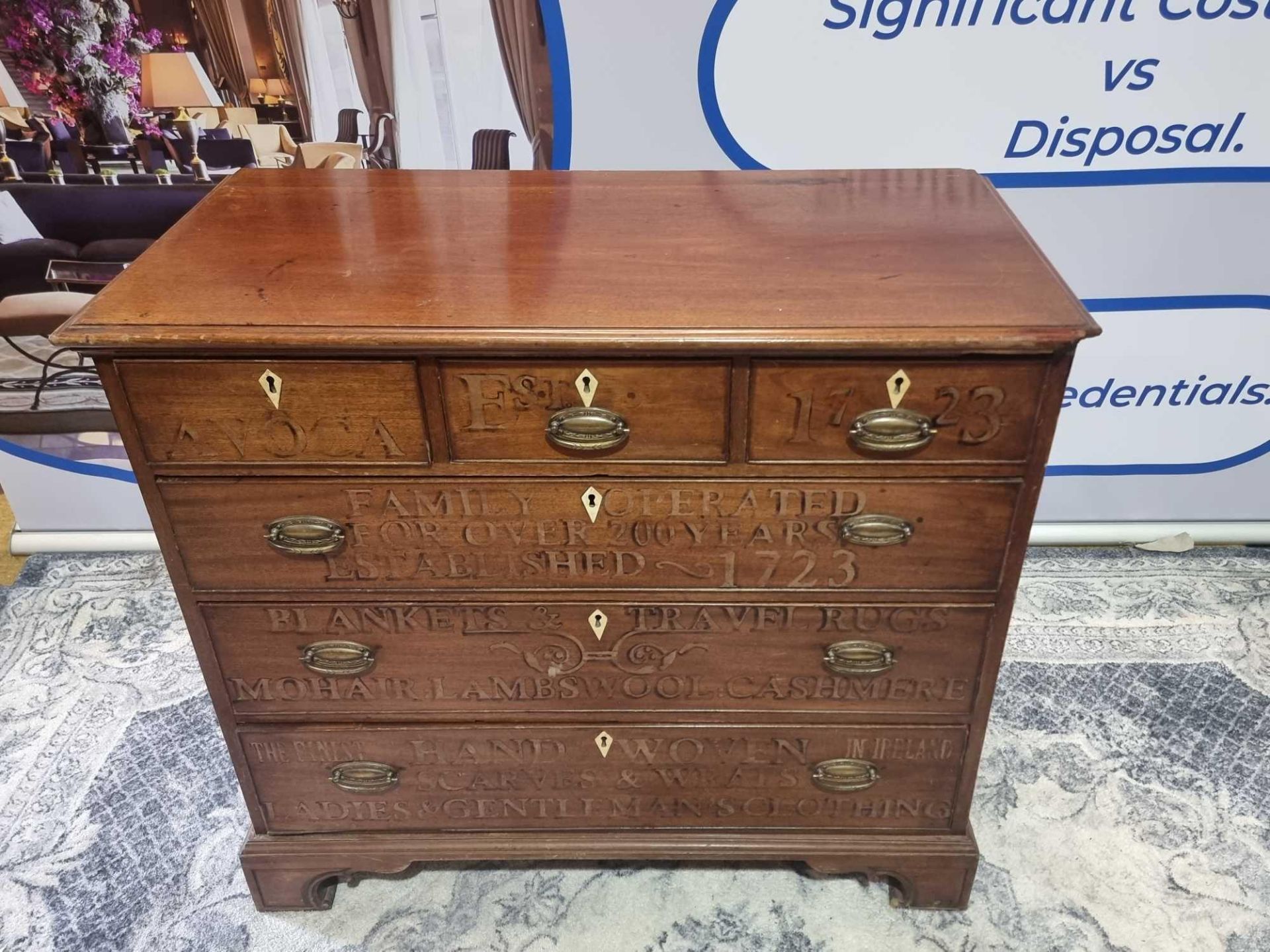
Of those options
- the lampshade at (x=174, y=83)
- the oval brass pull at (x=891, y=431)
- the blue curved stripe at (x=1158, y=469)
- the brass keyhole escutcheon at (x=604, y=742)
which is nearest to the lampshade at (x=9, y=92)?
the lampshade at (x=174, y=83)

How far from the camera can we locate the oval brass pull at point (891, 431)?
1181 mm

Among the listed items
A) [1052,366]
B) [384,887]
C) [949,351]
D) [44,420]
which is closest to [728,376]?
[949,351]

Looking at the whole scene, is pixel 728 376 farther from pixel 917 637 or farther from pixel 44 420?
pixel 44 420

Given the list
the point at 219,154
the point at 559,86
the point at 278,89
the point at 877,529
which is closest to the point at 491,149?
the point at 559,86

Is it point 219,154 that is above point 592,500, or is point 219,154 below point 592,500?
above

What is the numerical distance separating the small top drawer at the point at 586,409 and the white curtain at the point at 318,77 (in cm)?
103

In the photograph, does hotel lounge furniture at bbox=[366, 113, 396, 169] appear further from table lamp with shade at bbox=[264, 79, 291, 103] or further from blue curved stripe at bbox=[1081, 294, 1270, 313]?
blue curved stripe at bbox=[1081, 294, 1270, 313]

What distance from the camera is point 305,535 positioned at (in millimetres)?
1286

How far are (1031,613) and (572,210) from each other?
4.95 ft

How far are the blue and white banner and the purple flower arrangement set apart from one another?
88cm

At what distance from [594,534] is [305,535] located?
0.40 m

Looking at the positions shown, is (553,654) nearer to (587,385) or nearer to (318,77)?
(587,385)

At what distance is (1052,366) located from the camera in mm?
1147

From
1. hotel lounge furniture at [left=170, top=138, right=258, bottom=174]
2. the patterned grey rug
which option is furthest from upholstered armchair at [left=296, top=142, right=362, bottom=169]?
the patterned grey rug
